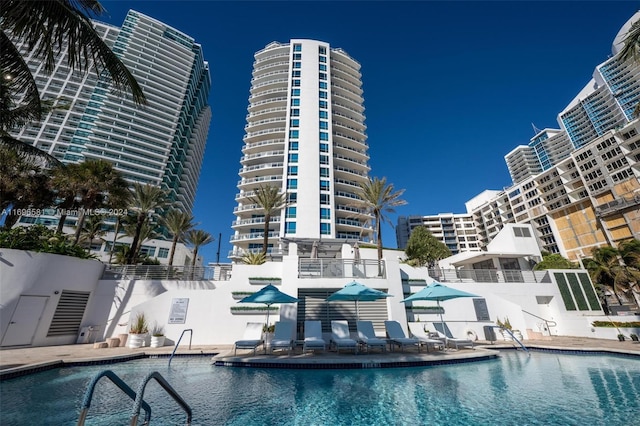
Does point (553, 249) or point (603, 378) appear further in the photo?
point (553, 249)

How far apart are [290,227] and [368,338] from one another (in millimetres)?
28732

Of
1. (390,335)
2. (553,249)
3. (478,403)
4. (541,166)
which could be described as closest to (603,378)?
(478,403)

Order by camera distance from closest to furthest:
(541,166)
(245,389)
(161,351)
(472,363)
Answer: (245,389)
(472,363)
(161,351)
(541,166)

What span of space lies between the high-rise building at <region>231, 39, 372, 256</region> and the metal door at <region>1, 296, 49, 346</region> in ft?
84.6

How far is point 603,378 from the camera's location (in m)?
7.48

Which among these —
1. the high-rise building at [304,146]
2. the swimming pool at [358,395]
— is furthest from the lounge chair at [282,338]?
the high-rise building at [304,146]

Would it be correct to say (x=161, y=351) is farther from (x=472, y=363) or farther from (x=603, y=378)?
(x=603, y=378)

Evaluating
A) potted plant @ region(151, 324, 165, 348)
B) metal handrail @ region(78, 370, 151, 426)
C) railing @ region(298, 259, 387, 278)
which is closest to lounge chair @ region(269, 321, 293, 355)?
railing @ region(298, 259, 387, 278)

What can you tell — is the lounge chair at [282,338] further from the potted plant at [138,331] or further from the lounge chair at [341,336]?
the potted plant at [138,331]

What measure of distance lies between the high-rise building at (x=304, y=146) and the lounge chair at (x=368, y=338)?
81.2 feet

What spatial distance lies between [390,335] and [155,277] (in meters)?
13.7

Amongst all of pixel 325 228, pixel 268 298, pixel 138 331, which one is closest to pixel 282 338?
pixel 268 298

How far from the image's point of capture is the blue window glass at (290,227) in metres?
38.6

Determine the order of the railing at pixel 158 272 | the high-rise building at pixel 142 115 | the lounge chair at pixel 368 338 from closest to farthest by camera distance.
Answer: the lounge chair at pixel 368 338, the railing at pixel 158 272, the high-rise building at pixel 142 115
